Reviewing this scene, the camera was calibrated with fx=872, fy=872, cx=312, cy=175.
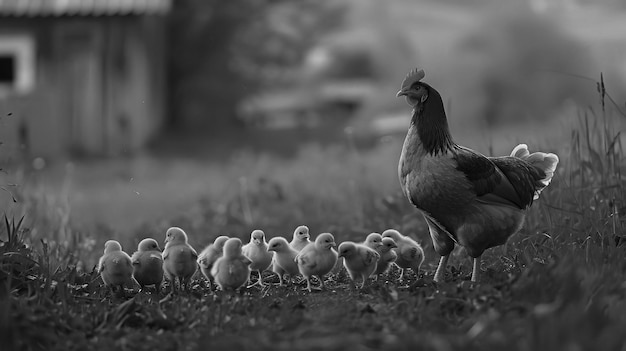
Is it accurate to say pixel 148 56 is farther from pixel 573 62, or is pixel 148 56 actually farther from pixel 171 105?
pixel 573 62

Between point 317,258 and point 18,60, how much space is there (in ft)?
48.5

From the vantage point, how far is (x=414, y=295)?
4.26 m

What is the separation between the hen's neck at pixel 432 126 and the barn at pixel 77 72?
520 inches

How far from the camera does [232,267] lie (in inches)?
177

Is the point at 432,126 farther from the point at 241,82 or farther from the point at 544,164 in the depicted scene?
the point at 241,82

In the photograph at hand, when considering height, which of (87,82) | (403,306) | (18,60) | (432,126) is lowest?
(403,306)

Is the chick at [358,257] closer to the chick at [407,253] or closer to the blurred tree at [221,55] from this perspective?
the chick at [407,253]

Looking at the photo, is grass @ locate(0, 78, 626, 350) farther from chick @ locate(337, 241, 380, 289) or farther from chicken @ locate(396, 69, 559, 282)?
chicken @ locate(396, 69, 559, 282)

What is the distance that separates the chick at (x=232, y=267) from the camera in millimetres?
4512

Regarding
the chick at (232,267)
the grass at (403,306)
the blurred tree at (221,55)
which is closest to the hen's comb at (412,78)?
the grass at (403,306)

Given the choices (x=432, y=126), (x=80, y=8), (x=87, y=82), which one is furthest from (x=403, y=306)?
(x=87, y=82)

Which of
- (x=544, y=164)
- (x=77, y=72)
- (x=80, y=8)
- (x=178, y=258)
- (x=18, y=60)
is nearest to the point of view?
(x=178, y=258)

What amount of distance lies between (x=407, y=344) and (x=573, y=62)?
60.1 ft

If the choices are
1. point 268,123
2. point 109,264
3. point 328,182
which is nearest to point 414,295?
point 109,264
